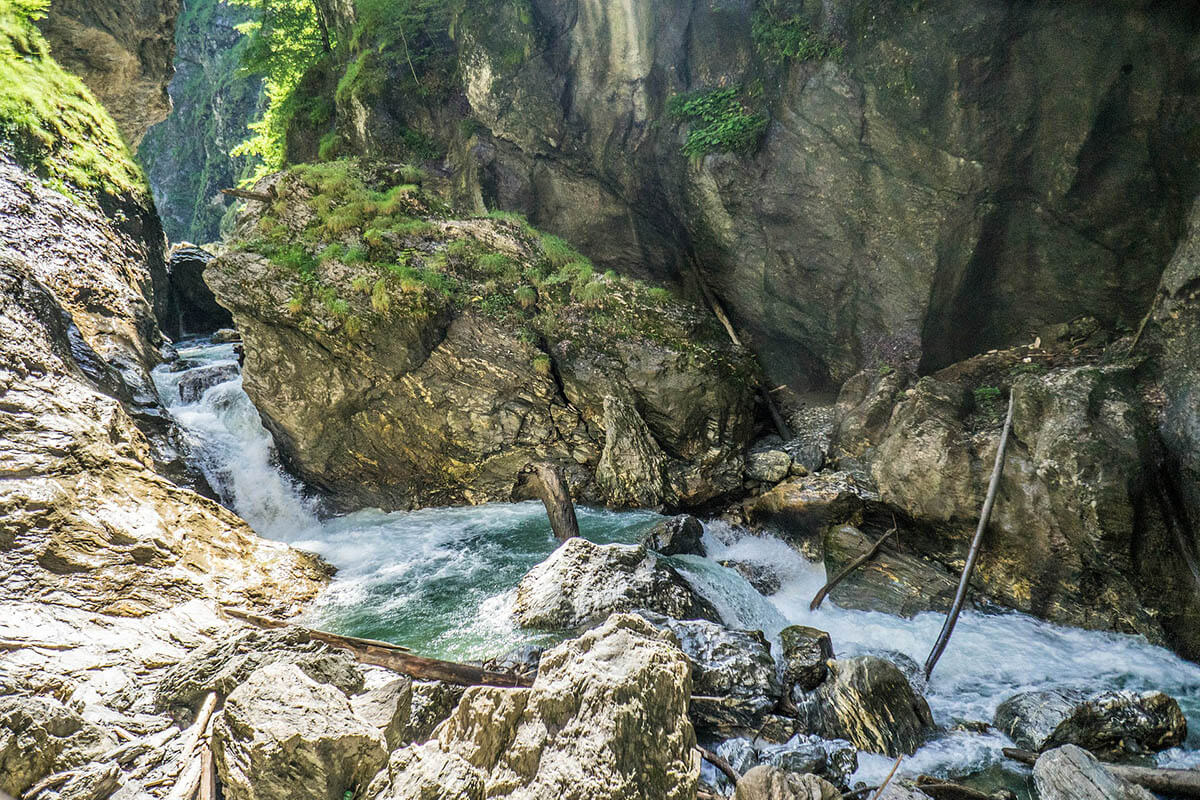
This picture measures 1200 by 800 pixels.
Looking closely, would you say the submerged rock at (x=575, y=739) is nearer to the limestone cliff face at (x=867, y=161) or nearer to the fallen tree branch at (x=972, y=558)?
the fallen tree branch at (x=972, y=558)

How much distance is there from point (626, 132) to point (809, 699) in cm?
1215

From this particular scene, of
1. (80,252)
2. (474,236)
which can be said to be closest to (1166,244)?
(474,236)

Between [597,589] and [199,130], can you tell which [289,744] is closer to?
[597,589]

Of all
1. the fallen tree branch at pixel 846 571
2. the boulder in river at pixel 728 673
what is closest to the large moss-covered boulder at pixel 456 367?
the fallen tree branch at pixel 846 571

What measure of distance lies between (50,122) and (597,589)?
564 inches

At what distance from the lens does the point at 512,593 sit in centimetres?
761

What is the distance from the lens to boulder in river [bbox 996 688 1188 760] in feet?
16.4

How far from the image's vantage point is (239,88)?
1555 inches

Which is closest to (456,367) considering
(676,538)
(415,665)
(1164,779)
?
(676,538)

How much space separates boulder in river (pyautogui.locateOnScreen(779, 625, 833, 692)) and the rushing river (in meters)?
0.46

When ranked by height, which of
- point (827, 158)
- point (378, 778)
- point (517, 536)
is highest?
point (827, 158)

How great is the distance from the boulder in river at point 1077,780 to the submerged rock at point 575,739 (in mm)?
2952

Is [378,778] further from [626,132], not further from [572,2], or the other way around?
[572,2]

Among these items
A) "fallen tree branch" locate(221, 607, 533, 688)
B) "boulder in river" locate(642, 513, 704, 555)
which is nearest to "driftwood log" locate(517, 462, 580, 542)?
"boulder in river" locate(642, 513, 704, 555)
